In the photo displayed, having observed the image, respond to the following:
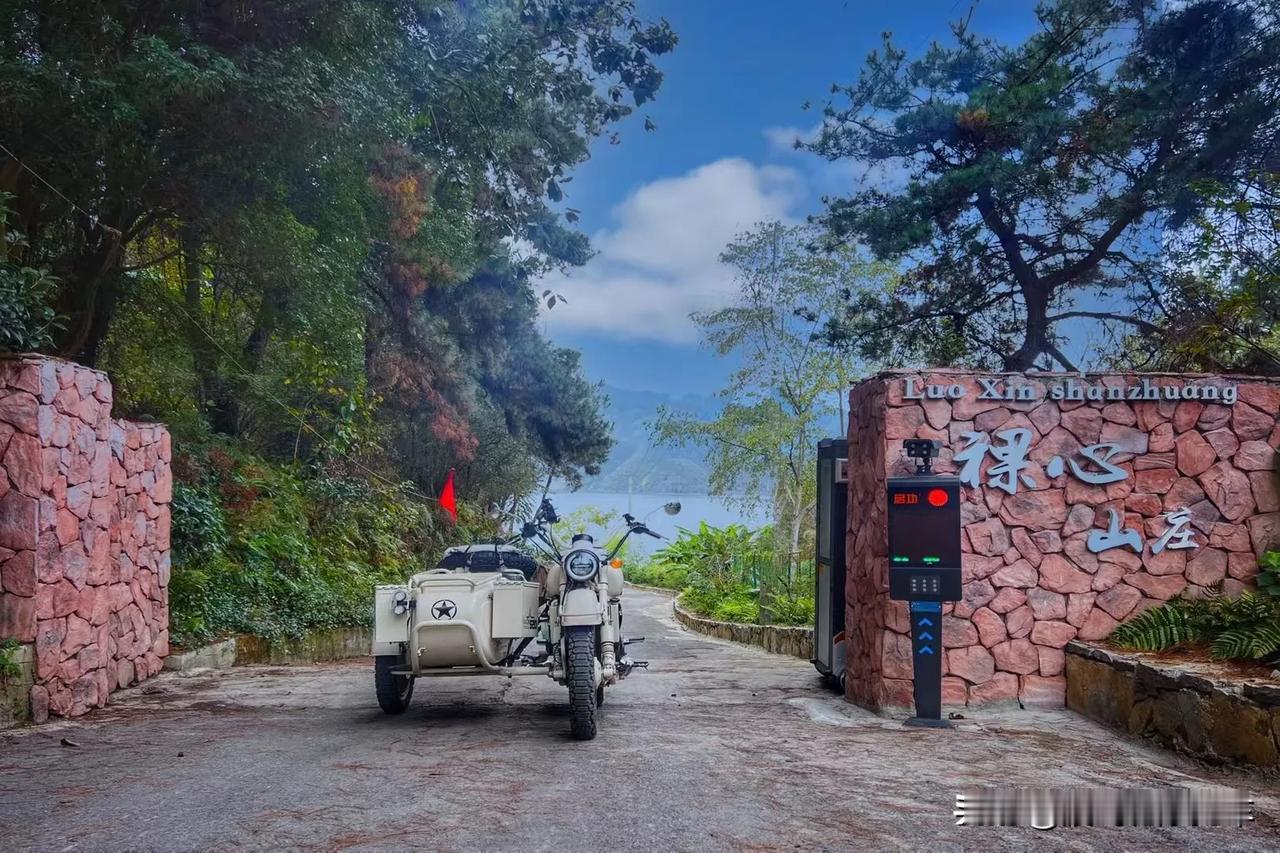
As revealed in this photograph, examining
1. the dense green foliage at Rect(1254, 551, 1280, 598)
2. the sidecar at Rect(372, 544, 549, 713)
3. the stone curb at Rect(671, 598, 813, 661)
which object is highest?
the dense green foliage at Rect(1254, 551, 1280, 598)

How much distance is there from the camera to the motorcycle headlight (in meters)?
6.17

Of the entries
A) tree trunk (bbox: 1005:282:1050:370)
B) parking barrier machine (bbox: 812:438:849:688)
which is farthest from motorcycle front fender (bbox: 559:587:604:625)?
tree trunk (bbox: 1005:282:1050:370)

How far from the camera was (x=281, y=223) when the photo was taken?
10.4m

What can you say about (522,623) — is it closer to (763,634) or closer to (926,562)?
(926,562)

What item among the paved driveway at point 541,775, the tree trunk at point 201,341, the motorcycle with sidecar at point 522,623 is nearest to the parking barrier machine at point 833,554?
the paved driveway at point 541,775

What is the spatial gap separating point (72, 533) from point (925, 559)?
5.77m

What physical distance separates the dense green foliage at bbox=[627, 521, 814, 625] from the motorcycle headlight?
9681 millimetres

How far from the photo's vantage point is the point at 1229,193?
10266 millimetres

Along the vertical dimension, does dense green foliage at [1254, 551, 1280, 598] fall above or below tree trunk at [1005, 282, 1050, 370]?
below

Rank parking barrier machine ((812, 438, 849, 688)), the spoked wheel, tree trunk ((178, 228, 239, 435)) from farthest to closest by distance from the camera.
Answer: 1. tree trunk ((178, 228, 239, 435))
2. parking barrier machine ((812, 438, 849, 688))
3. the spoked wheel

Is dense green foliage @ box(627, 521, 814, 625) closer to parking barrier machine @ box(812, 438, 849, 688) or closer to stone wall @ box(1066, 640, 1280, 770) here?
parking barrier machine @ box(812, 438, 849, 688)

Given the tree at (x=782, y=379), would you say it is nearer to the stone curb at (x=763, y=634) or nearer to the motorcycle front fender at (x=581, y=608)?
the stone curb at (x=763, y=634)

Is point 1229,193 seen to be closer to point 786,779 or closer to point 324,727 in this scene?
point 786,779

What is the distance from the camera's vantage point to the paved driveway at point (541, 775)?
3.99 metres
